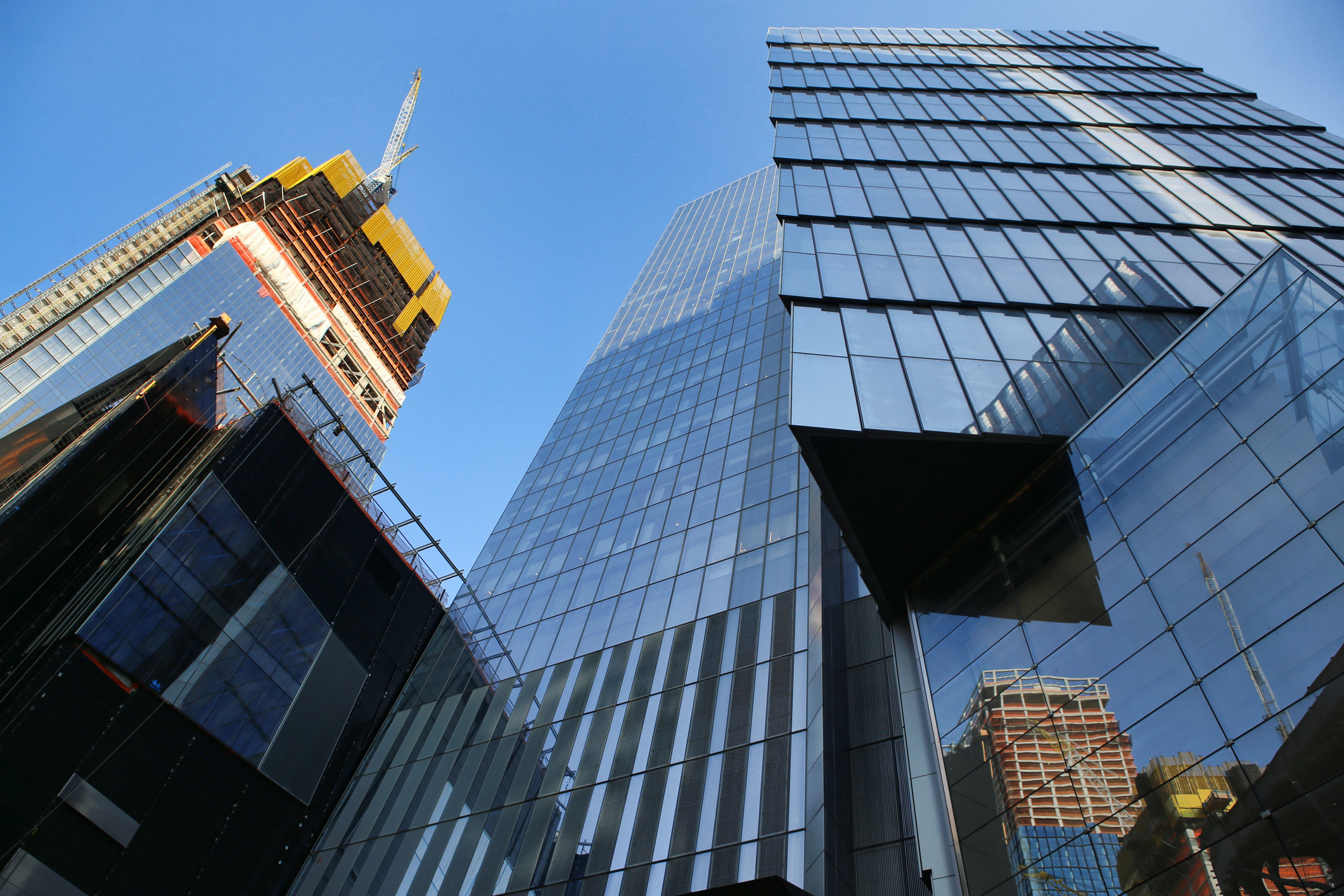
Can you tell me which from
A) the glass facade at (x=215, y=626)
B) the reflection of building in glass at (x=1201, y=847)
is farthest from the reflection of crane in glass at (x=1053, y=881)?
the glass facade at (x=215, y=626)

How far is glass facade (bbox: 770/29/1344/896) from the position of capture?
401 inches

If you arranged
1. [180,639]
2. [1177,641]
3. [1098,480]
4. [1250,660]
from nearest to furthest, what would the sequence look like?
[1250,660] < [1177,641] < [1098,480] < [180,639]

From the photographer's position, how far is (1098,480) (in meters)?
14.8

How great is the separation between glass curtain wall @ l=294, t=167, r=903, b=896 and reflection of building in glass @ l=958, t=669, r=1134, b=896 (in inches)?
121

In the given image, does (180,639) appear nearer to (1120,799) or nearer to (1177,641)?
(1120,799)

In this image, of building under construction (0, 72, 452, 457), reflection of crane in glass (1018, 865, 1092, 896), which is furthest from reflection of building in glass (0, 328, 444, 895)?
building under construction (0, 72, 452, 457)

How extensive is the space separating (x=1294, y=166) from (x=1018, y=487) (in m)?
23.7

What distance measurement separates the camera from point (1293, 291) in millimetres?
13094

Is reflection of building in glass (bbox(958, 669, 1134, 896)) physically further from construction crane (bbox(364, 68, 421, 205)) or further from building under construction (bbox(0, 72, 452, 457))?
construction crane (bbox(364, 68, 421, 205))

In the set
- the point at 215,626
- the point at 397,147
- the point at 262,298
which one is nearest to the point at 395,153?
the point at 397,147

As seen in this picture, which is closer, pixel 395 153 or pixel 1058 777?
pixel 1058 777

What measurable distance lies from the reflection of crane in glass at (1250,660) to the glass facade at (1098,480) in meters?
0.04

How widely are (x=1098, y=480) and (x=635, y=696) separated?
43.7ft

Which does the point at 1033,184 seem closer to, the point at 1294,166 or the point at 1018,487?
the point at 1294,166
